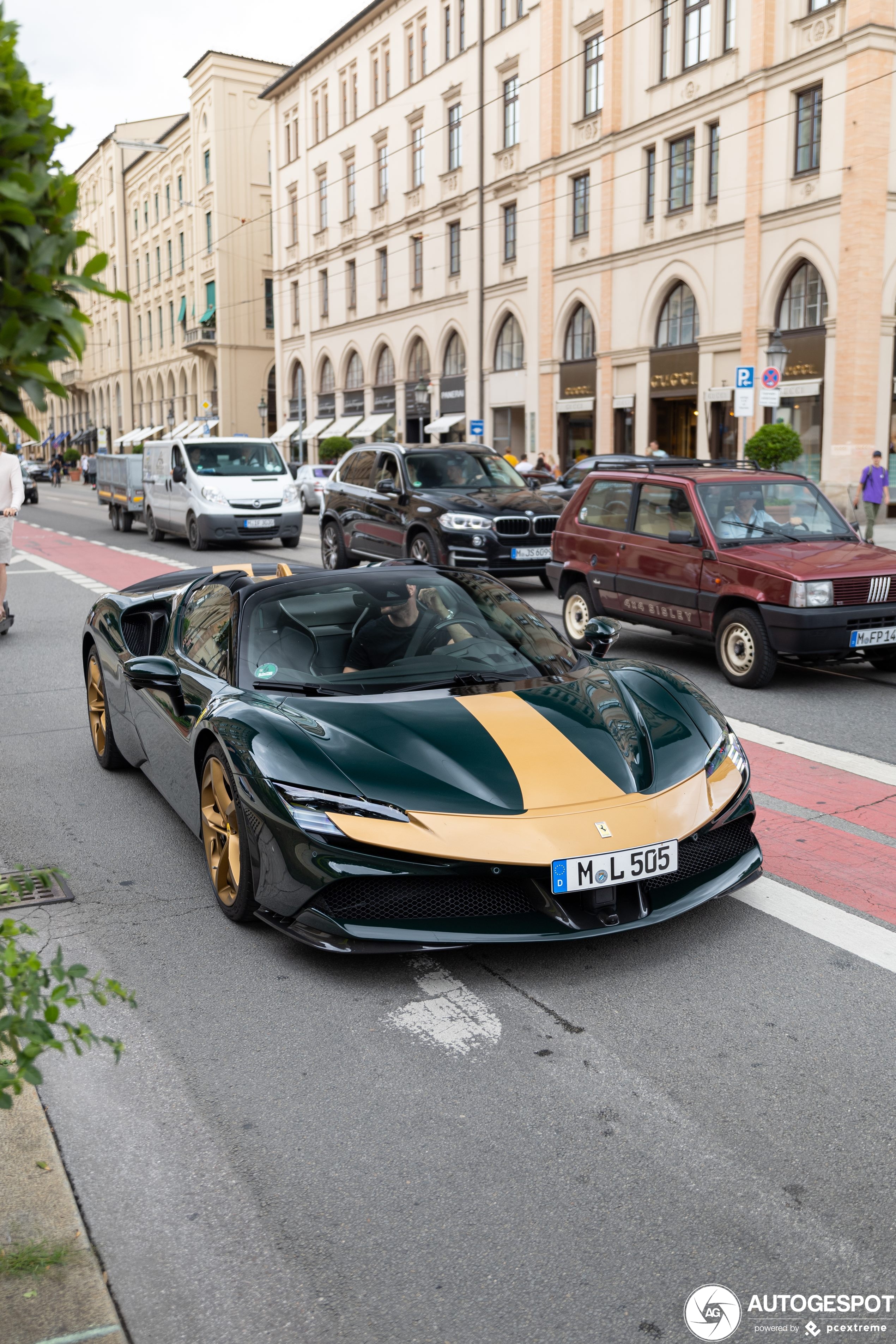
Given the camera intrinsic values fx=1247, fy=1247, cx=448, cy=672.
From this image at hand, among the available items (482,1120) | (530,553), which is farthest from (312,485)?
(482,1120)

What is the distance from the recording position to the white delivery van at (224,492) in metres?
21.7

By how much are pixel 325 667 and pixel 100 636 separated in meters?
2.21

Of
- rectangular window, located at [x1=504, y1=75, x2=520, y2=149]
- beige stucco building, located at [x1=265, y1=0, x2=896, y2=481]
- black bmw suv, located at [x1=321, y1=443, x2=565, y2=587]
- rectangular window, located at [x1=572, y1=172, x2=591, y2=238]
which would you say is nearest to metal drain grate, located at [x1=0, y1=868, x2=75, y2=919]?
black bmw suv, located at [x1=321, y1=443, x2=565, y2=587]

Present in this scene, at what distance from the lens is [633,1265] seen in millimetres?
2643

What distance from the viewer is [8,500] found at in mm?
11195

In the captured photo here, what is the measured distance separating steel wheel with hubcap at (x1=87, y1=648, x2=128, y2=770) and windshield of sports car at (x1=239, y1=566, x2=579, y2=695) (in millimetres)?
1855

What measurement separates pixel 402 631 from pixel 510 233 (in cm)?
4145

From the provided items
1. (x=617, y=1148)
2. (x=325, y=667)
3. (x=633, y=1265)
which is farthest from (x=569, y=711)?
(x=633, y=1265)

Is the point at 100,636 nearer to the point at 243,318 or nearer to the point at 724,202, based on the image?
the point at 724,202

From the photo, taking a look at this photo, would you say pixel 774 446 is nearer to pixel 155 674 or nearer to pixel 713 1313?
pixel 155 674

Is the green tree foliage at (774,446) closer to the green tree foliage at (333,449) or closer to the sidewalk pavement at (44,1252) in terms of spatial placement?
the sidewalk pavement at (44,1252)

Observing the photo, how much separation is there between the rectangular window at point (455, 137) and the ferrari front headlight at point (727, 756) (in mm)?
46235

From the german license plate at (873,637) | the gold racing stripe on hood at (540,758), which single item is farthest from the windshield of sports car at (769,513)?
the gold racing stripe on hood at (540,758)

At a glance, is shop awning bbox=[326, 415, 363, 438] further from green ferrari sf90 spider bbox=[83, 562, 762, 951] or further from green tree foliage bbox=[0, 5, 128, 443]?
green tree foliage bbox=[0, 5, 128, 443]
